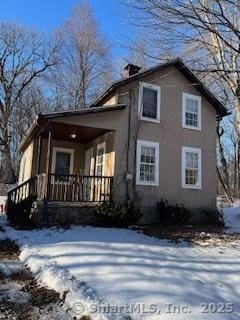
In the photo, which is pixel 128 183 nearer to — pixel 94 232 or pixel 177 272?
pixel 94 232

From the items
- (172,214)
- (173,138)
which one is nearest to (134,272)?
(172,214)

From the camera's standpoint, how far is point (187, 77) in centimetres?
1630

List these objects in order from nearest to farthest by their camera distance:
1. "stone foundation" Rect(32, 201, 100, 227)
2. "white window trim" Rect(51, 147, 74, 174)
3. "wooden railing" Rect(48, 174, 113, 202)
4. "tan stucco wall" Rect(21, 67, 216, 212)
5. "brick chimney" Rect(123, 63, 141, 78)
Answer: "stone foundation" Rect(32, 201, 100, 227)
"wooden railing" Rect(48, 174, 113, 202)
"tan stucco wall" Rect(21, 67, 216, 212)
"brick chimney" Rect(123, 63, 141, 78)
"white window trim" Rect(51, 147, 74, 174)

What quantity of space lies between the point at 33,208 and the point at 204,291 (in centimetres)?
787

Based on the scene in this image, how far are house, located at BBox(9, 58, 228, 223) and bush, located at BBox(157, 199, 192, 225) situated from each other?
351 millimetres

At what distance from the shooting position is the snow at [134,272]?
17.5ft

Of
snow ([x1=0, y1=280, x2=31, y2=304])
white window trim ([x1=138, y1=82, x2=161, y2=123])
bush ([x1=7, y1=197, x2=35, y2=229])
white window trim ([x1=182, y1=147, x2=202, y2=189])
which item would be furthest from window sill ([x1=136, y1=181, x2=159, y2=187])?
snow ([x1=0, y1=280, x2=31, y2=304])

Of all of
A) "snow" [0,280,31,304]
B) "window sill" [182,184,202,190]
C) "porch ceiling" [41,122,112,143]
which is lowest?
"snow" [0,280,31,304]

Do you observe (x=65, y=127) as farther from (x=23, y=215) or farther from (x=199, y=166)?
(x=199, y=166)

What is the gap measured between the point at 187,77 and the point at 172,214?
6132 millimetres

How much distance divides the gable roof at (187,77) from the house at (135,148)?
0.16ft

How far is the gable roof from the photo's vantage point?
1468 centimetres

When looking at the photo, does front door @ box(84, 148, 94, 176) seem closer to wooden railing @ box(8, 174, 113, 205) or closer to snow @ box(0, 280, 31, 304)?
wooden railing @ box(8, 174, 113, 205)

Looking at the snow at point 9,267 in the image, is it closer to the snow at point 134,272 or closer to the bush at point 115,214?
the snow at point 134,272
